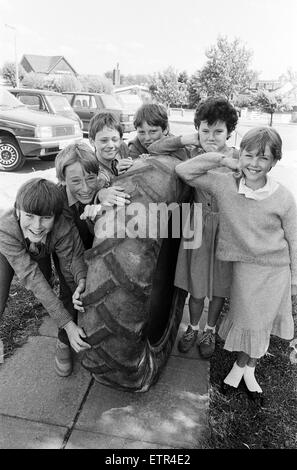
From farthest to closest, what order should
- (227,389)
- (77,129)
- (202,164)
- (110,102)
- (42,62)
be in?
1. (42,62)
2. (110,102)
3. (77,129)
4. (227,389)
5. (202,164)

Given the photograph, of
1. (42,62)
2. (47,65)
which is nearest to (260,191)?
(47,65)

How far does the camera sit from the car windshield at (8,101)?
30.2ft

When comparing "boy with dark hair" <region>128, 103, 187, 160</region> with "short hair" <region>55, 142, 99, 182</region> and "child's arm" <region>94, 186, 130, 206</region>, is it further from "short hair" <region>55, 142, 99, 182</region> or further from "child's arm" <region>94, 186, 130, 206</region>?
"child's arm" <region>94, 186, 130, 206</region>

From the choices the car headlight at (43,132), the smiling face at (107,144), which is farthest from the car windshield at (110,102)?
the smiling face at (107,144)

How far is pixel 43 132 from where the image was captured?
341 inches

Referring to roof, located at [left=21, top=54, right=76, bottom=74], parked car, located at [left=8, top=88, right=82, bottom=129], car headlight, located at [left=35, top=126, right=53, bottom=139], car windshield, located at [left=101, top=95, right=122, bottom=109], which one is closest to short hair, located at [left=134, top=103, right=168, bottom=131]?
car headlight, located at [left=35, top=126, right=53, bottom=139]

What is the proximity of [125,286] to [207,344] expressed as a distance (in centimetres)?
142

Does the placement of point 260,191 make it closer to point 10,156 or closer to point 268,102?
point 10,156

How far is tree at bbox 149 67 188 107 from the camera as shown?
5041 cm

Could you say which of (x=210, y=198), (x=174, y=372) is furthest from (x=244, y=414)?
(x=210, y=198)

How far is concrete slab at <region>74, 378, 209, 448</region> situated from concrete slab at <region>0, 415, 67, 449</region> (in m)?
0.12

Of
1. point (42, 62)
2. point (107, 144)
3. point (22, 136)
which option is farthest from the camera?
point (42, 62)

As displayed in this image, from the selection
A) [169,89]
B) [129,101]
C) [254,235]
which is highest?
[169,89]

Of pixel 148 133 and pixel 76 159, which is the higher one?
pixel 148 133
